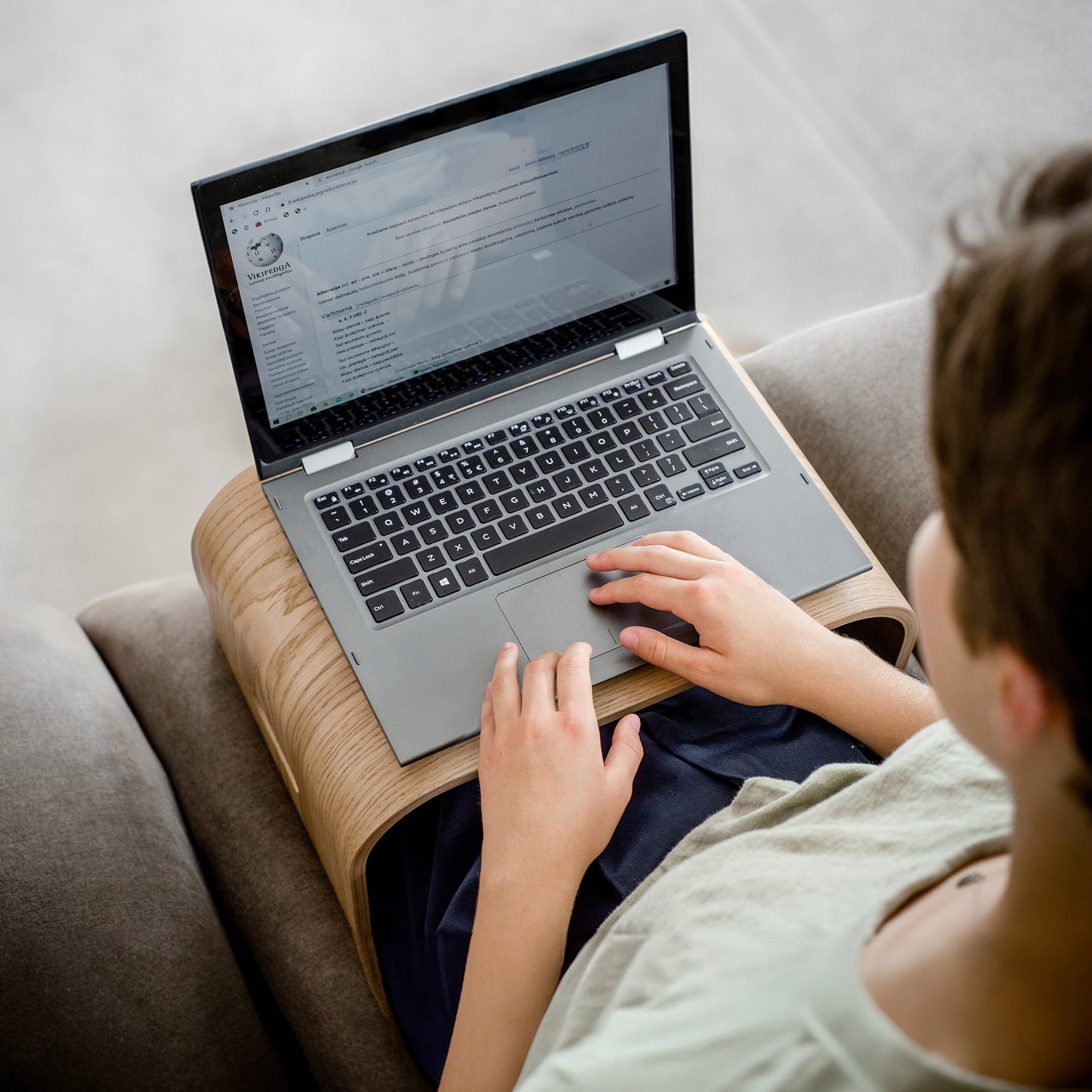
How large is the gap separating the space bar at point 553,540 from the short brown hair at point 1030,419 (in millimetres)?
457

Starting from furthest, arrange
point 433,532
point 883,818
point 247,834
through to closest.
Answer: point 247,834 → point 433,532 → point 883,818

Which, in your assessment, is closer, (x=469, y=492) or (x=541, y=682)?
(x=541, y=682)

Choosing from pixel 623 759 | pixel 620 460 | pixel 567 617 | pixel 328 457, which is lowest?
pixel 623 759

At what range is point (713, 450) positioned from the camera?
0.89m

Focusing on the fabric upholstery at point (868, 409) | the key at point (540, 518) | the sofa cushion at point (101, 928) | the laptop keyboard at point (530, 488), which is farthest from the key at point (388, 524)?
the fabric upholstery at point (868, 409)

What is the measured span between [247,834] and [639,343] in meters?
0.58

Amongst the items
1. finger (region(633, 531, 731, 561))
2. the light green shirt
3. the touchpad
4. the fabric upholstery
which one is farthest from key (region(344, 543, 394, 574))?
the fabric upholstery

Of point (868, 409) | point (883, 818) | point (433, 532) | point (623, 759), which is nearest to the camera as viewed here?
point (883, 818)

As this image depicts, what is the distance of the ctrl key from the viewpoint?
2.66 ft

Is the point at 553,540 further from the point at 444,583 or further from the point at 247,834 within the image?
the point at 247,834

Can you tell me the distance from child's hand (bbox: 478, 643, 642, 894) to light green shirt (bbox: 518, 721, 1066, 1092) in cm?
5

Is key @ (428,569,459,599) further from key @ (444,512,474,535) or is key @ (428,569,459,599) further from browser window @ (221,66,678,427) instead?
browser window @ (221,66,678,427)

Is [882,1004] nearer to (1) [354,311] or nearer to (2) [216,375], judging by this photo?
(1) [354,311]

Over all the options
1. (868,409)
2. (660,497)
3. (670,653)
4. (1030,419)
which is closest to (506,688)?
(670,653)
